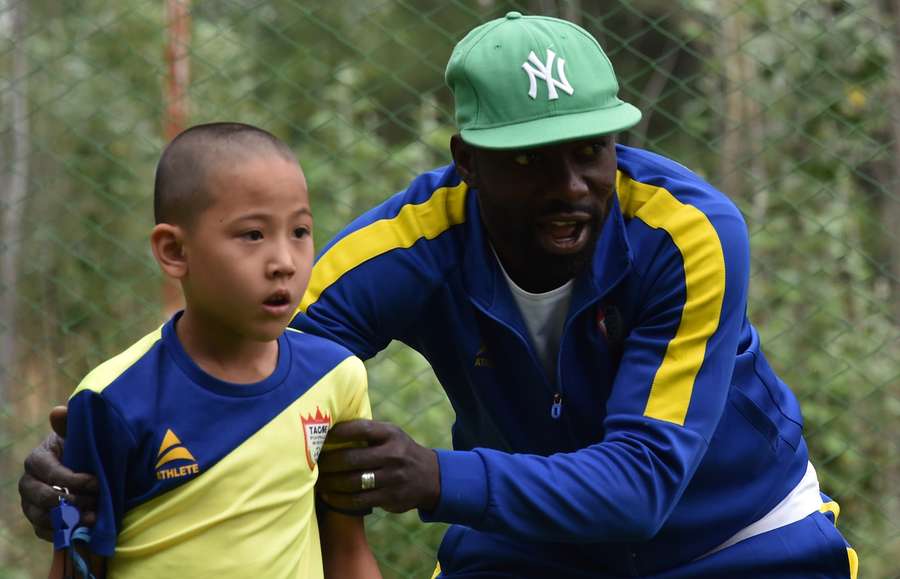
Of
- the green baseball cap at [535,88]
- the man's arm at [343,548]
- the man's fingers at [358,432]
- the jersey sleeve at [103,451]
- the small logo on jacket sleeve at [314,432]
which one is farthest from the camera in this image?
the green baseball cap at [535,88]

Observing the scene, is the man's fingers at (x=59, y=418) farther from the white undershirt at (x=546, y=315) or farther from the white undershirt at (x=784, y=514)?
the white undershirt at (x=784, y=514)

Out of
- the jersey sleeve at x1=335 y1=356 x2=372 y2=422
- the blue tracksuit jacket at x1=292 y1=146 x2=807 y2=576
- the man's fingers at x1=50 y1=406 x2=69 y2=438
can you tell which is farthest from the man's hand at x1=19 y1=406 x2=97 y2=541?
the blue tracksuit jacket at x1=292 y1=146 x2=807 y2=576

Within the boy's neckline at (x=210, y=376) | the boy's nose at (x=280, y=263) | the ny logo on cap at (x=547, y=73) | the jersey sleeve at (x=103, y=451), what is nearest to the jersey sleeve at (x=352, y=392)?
the boy's neckline at (x=210, y=376)

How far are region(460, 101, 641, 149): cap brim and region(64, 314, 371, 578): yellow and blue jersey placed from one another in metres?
0.67

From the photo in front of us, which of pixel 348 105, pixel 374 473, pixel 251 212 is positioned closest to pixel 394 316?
pixel 374 473

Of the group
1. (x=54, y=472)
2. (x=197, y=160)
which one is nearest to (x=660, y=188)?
(x=197, y=160)

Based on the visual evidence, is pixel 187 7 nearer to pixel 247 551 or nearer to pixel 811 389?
pixel 811 389

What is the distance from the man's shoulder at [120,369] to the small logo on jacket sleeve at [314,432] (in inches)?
10.6

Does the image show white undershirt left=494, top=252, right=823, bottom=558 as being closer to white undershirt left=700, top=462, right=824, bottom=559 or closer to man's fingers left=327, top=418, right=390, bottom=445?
white undershirt left=700, top=462, right=824, bottom=559

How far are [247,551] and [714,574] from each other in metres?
1.21

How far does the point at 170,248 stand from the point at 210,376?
22 cm

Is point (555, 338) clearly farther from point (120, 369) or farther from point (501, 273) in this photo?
point (120, 369)

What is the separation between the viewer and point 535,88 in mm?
→ 2703

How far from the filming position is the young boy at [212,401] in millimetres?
2229
